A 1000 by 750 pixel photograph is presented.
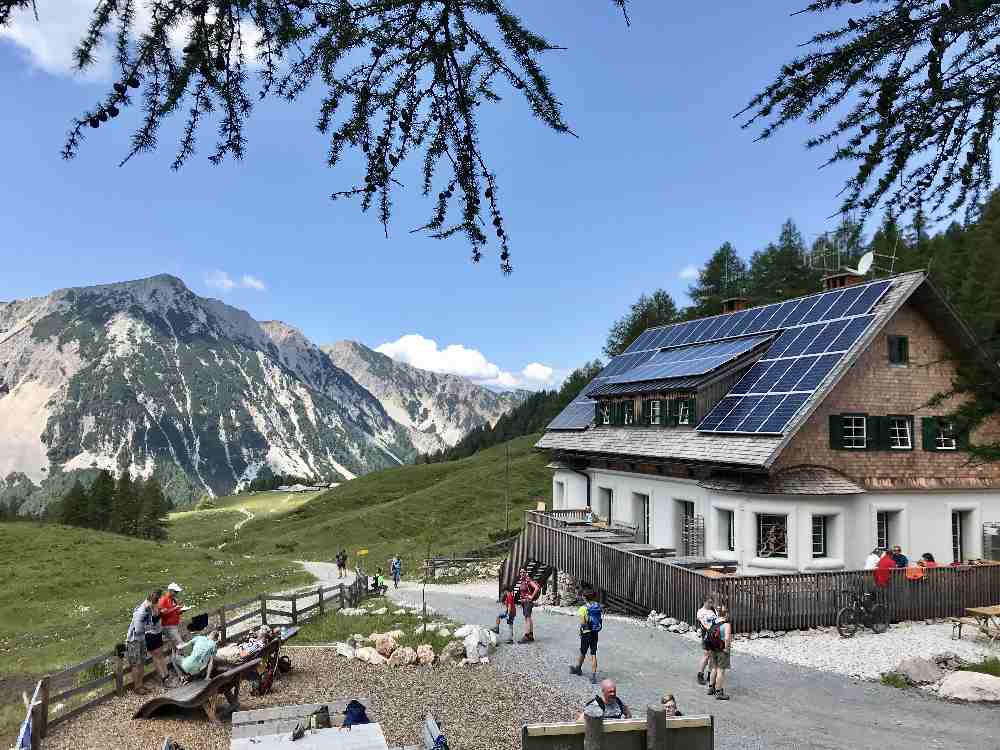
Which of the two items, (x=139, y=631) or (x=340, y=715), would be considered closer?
(x=340, y=715)

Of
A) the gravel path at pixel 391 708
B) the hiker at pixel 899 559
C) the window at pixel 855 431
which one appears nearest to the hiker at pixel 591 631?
the gravel path at pixel 391 708

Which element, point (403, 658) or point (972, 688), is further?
point (403, 658)

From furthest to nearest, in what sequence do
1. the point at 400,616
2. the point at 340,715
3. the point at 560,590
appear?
1. the point at 560,590
2. the point at 400,616
3. the point at 340,715

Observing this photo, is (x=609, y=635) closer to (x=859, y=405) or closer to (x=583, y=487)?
(x=859, y=405)

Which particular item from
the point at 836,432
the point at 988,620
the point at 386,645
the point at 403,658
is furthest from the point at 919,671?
the point at 386,645

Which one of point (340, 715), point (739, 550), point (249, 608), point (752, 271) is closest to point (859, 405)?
point (739, 550)

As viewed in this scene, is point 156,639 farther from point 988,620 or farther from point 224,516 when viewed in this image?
point 224,516

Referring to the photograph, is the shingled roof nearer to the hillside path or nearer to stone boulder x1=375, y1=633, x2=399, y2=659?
the hillside path

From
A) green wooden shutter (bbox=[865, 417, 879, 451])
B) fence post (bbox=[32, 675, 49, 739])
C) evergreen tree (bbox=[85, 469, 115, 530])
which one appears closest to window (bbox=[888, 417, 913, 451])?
green wooden shutter (bbox=[865, 417, 879, 451])

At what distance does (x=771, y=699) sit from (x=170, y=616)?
45.7 ft

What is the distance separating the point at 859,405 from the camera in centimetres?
2700

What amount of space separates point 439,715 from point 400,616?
36.0 ft

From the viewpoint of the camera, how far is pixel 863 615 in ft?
70.4

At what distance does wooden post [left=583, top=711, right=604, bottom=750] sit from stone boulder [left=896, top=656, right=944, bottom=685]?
38.1 feet
